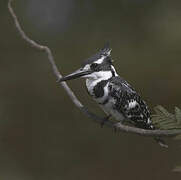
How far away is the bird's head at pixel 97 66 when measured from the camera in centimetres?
238

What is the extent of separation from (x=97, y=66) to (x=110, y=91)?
12cm

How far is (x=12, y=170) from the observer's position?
18.4ft

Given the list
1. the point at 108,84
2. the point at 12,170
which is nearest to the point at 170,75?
the point at 12,170

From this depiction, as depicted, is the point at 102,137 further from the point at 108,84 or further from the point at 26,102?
the point at 108,84

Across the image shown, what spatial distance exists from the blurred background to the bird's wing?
2507 millimetres

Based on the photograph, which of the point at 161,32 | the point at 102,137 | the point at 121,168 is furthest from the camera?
the point at 161,32

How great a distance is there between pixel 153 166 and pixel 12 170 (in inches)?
48.1

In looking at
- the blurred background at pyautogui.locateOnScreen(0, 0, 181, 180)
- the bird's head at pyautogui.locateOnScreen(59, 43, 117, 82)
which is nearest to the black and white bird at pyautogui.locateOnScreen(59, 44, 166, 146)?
the bird's head at pyautogui.locateOnScreen(59, 43, 117, 82)

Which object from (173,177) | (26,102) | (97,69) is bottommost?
(173,177)

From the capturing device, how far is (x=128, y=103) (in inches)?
99.7

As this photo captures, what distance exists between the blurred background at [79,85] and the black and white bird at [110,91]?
2.52 m

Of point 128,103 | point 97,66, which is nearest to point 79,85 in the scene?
point 128,103

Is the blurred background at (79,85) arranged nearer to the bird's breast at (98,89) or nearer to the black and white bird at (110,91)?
the black and white bird at (110,91)

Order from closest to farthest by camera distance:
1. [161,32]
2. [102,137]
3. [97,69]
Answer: [97,69] → [102,137] → [161,32]
